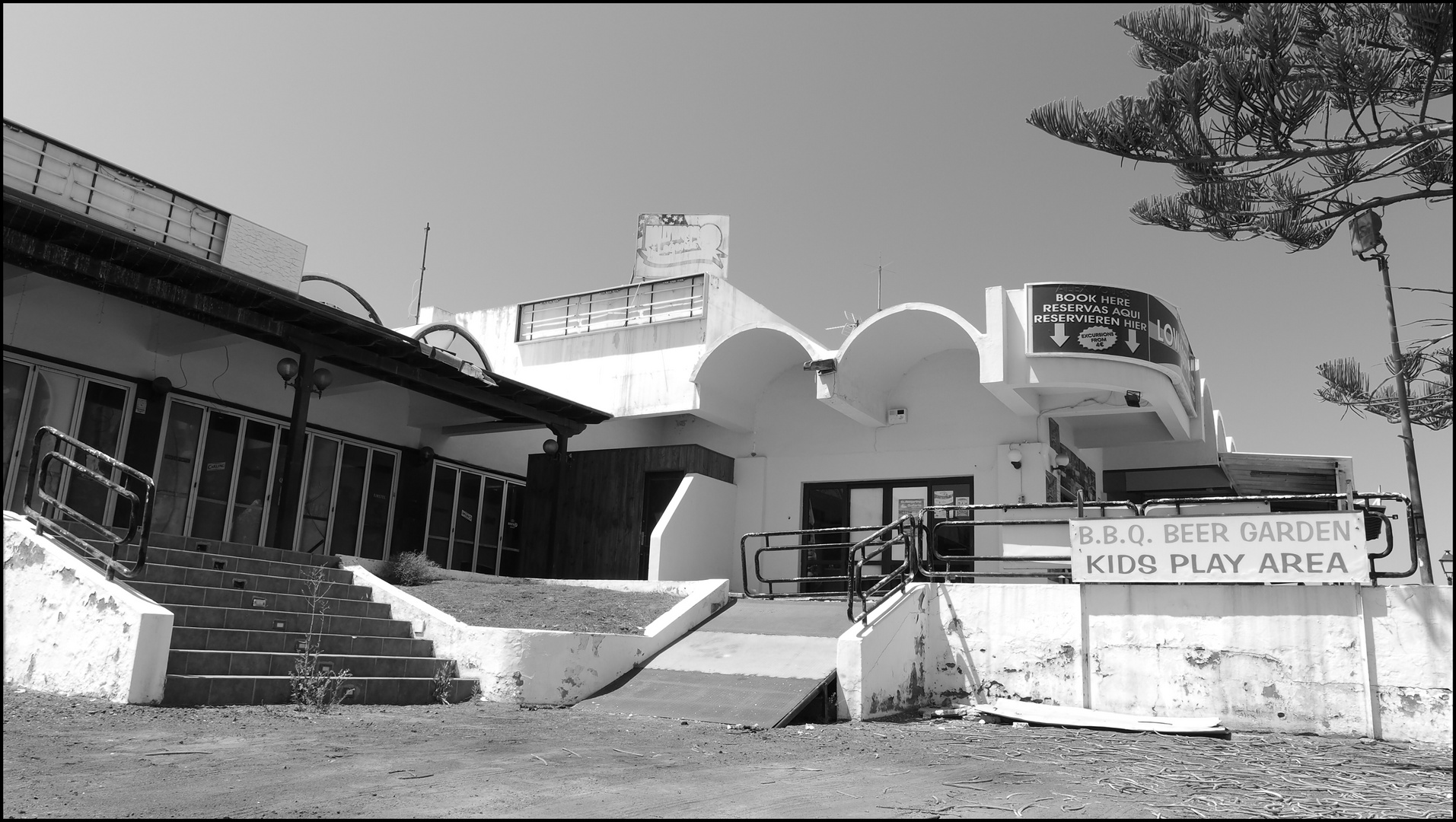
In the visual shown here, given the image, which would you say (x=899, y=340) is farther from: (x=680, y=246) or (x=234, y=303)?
(x=234, y=303)

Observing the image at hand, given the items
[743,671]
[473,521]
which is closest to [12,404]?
[473,521]

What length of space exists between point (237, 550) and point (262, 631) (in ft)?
8.14

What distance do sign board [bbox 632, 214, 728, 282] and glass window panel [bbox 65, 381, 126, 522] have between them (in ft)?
37.8

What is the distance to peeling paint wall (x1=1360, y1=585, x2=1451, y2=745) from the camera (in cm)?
746

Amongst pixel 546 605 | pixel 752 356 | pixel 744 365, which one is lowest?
pixel 546 605

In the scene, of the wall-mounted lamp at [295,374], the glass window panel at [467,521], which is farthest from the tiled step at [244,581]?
the glass window panel at [467,521]

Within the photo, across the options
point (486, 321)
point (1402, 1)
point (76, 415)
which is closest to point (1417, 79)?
point (1402, 1)

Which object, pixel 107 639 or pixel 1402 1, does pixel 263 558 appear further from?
pixel 1402 1

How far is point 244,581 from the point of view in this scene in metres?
9.31

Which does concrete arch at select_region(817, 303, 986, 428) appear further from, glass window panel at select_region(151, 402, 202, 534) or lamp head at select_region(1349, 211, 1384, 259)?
glass window panel at select_region(151, 402, 202, 534)

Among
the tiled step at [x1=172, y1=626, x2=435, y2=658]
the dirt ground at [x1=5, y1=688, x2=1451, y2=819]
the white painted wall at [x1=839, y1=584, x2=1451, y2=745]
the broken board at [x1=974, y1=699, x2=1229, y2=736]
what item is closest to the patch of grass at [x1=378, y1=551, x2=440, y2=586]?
the tiled step at [x1=172, y1=626, x2=435, y2=658]

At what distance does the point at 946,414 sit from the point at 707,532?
4472 mm

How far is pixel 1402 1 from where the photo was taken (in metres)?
5.80

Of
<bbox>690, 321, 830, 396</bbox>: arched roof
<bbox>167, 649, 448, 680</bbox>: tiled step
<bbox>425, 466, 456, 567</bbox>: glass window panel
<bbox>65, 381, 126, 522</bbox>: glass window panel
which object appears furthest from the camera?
<bbox>425, 466, 456, 567</bbox>: glass window panel
